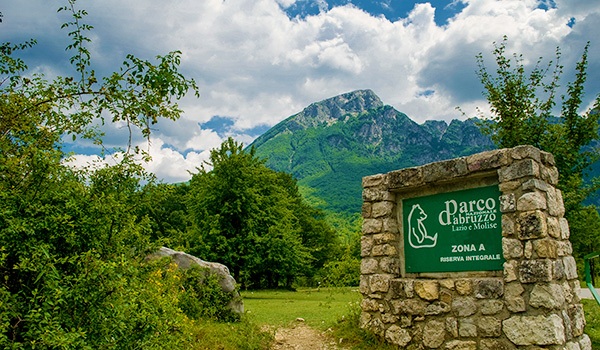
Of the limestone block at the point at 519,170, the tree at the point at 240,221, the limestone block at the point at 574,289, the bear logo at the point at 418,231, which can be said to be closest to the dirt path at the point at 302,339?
the bear logo at the point at 418,231

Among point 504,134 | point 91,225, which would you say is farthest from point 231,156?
point 91,225

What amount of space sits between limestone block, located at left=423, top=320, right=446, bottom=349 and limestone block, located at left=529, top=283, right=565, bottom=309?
4.85 feet

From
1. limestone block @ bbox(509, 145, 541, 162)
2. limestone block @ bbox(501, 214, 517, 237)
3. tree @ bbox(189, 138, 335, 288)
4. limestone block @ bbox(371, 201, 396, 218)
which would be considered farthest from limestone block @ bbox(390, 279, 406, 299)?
tree @ bbox(189, 138, 335, 288)

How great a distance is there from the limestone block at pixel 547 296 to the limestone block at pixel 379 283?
2.35m

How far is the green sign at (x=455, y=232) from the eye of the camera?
22.5 feet

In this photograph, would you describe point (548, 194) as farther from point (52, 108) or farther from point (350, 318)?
point (52, 108)

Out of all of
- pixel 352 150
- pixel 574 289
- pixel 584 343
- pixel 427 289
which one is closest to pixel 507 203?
pixel 574 289

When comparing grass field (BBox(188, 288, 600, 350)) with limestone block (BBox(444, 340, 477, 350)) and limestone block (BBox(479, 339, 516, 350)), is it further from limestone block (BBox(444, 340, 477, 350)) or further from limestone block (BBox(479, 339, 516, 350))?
limestone block (BBox(479, 339, 516, 350))

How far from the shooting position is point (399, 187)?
8.00 m

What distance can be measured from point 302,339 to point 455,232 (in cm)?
356

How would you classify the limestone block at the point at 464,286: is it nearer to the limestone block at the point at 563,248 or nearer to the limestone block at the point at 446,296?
the limestone block at the point at 446,296

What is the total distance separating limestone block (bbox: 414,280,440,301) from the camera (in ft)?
23.7

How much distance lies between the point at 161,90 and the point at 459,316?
18.0ft

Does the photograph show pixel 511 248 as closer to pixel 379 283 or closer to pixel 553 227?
pixel 553 227
